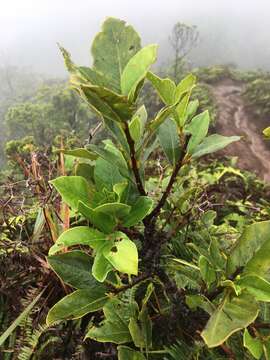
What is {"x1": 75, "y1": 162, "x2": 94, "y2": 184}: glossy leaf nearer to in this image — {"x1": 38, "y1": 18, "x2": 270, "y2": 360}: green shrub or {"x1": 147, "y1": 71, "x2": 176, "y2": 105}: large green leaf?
{"x1": 38, "y1": 18, "x2": 270, "y2": 360}: green shrub

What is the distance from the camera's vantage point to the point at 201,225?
1569 millimetres

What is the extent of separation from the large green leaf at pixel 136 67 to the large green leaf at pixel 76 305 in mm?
566

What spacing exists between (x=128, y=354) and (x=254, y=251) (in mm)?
476

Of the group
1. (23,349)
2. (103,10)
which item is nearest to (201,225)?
(23,349)

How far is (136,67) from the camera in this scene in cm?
88

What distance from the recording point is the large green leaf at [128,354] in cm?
107

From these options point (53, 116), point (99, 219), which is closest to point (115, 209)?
point (99, 219)

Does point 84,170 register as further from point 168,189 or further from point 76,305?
point 76,305

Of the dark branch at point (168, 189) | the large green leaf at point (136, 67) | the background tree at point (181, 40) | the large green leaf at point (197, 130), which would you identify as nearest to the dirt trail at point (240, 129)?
the background tree at point (181, 40)

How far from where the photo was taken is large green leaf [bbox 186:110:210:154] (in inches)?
44.9

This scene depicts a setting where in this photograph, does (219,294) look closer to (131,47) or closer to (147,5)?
(131,47)

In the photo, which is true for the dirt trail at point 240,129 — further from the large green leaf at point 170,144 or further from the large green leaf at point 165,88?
the large green leaf at point 165,88

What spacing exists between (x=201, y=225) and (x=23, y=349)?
0.82 m

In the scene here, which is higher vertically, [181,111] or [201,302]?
[181,111]
